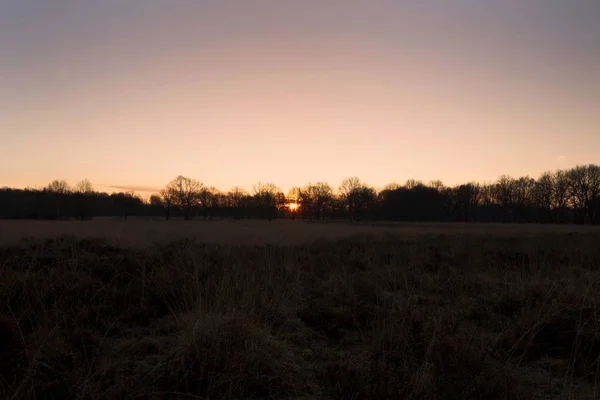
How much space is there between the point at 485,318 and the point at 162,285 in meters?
5.38

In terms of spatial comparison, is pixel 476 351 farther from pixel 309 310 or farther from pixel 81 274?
pixel 81 274

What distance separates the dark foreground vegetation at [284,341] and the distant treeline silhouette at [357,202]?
83301 mm

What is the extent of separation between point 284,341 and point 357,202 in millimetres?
100565

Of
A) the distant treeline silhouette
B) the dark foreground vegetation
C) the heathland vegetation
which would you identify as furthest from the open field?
the distant treeline silhouette

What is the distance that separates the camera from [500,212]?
10069 centimetres

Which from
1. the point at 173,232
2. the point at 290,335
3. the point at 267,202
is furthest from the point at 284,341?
the point at 267,202

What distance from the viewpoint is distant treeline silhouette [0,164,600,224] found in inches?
3078

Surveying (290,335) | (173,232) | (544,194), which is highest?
(544,194)

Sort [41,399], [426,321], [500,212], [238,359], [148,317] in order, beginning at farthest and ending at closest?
1. [500,212]
2. [148,317]
3. [426,321]
4. [238,359]
5. [41,399]

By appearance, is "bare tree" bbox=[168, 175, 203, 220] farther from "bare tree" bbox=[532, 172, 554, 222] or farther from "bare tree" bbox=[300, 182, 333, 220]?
"bare tree" bbox=[532, 172, 554, 222]

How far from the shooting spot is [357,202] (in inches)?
4070

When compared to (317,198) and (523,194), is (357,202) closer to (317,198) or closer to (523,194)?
(317,198)

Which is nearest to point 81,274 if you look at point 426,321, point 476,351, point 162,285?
point 162,285

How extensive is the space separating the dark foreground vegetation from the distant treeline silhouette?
83301 mm
